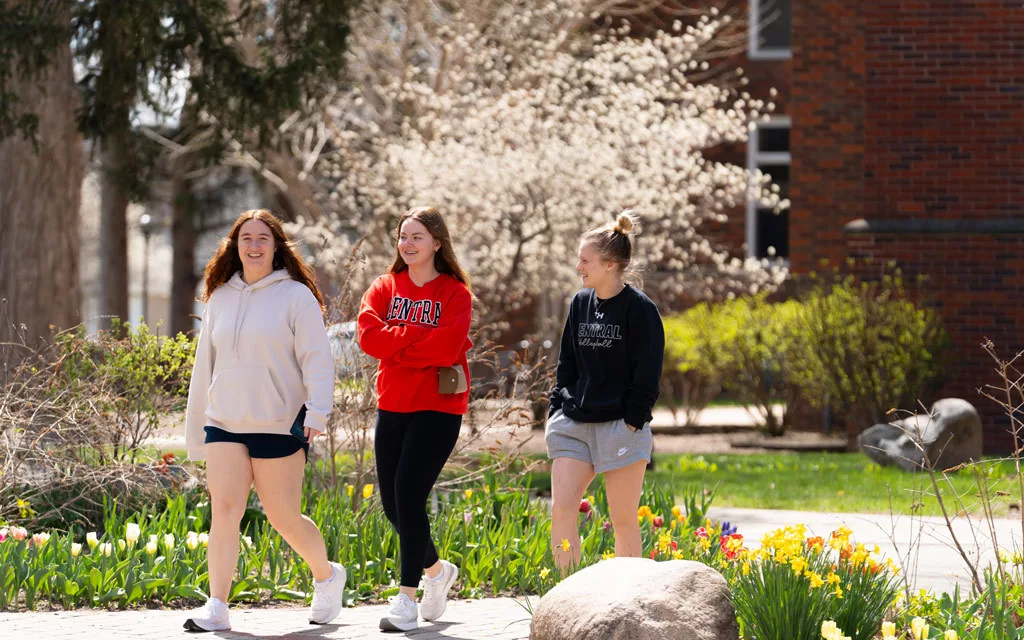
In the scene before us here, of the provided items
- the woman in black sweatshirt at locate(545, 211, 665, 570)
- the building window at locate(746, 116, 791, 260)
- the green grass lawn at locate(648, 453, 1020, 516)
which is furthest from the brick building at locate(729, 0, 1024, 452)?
the woman in black sweatshirt at locate(545, 211, 665, 570)

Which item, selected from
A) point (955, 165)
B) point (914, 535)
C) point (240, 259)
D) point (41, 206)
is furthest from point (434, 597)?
point (955, 165)

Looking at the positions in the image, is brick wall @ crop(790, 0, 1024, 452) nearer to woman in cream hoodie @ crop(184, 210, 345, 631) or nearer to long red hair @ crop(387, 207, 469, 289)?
long red hair @ crop(387, 207, 469, 289)

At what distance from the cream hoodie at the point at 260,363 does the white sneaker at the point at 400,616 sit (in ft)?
2.53

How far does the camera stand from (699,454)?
48.4ft

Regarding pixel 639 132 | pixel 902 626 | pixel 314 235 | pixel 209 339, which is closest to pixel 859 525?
pixel 902 626

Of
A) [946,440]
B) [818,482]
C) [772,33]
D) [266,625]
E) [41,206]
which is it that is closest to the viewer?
[266,625]

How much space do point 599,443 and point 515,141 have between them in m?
11.7

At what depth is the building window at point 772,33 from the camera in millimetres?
24328

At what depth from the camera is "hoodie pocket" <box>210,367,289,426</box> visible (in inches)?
211

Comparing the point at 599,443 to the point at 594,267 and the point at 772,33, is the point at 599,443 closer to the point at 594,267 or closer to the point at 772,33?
the point at 594,267

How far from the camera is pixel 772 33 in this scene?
81.0 ft

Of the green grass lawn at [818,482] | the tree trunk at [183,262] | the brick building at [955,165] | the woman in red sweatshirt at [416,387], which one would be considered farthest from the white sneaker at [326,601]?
the tree trunk at [183,262]

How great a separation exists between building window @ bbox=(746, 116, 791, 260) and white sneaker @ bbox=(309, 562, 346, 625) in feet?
63.3

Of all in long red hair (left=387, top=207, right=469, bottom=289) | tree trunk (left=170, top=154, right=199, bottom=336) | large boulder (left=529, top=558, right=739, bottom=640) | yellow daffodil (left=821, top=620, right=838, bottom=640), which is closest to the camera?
yellow daffodil (left=821, top=620, right=838, bottom=640)
